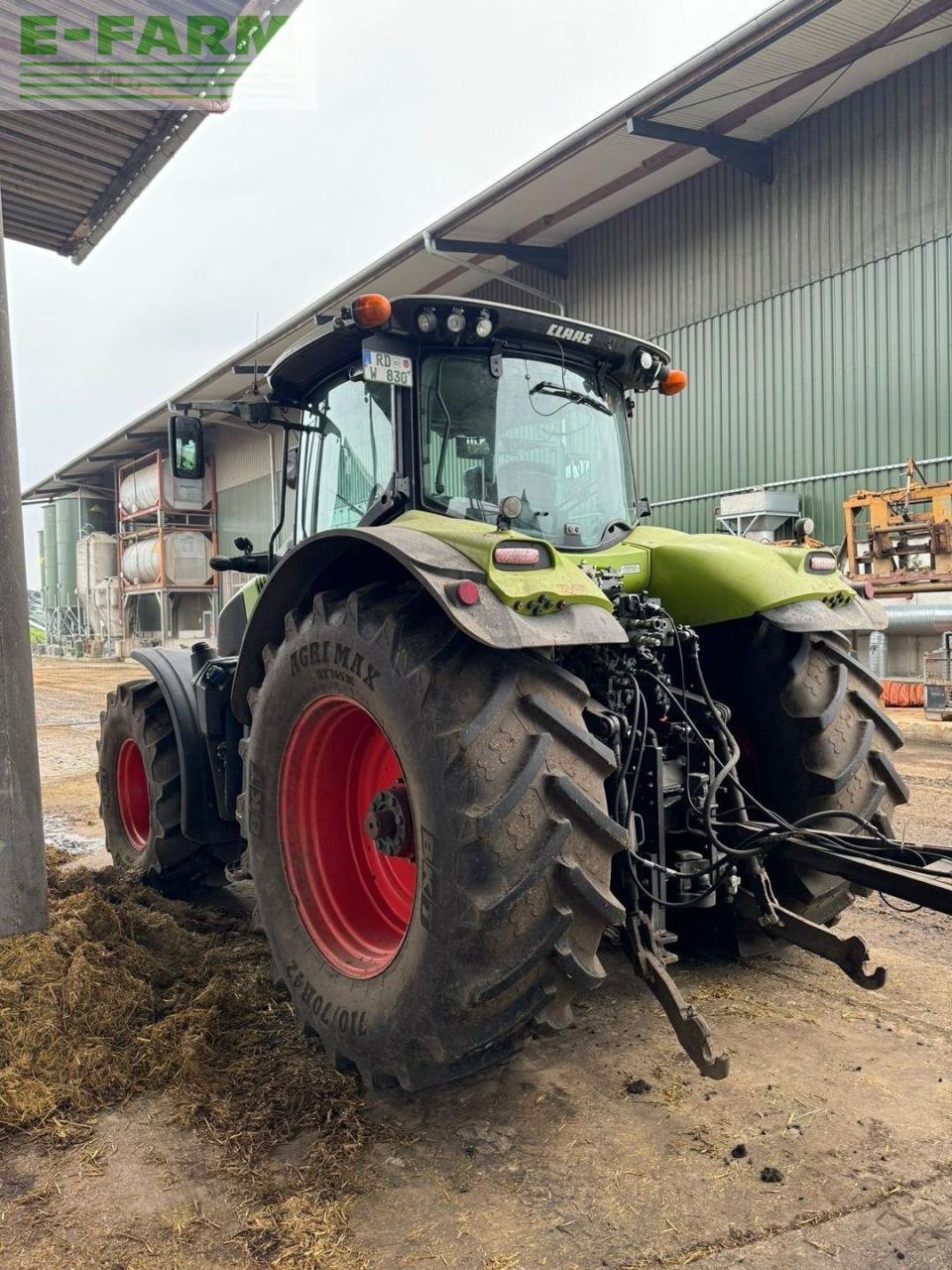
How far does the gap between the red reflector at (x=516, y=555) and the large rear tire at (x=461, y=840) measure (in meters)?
0.23

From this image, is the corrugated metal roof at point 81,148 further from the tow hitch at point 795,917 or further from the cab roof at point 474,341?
the tow hitch at point 795,917

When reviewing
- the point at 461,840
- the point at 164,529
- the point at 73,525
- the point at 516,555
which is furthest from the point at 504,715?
the point at 73,525

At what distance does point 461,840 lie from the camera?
2258 millimetres

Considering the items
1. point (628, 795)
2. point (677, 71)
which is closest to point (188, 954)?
point (628, 795)

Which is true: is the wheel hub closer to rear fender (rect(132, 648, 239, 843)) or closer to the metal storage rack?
rear fender (rect(132, 648, 239, 843))

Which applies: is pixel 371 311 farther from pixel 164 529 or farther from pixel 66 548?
pixel 66 548

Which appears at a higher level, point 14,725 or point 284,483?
point 284,483

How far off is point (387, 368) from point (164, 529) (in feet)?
99.7

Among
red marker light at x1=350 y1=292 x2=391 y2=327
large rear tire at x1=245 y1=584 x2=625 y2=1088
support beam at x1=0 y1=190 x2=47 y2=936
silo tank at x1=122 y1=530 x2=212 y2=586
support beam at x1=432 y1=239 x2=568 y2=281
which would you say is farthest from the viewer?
silo tank at x1=122 y1=530 x2=212 y2=586

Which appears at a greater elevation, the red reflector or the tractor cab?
the tractor cab

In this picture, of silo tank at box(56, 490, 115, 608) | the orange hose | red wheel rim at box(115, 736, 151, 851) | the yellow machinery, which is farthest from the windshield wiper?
silo tank at box(56, 490, 115, 608)

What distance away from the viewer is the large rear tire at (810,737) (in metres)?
3.19
